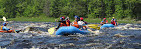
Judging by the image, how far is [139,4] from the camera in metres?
39.6

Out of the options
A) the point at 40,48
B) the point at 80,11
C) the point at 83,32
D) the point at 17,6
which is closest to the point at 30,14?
the point at 17,6

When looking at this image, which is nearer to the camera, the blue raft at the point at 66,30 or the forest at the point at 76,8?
the blue raft at the point at 66,30

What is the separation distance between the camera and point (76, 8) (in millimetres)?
50531

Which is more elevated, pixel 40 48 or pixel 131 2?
pixel 131 2

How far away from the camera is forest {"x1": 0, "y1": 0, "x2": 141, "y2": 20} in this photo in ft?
135

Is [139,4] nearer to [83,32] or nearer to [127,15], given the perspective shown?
[127,15]

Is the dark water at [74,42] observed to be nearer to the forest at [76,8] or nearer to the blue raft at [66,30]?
the blue raft at [66,30]

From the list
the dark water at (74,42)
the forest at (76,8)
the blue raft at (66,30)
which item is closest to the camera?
the dark water at (74,42)

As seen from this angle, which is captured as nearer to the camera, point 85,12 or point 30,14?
point 85,12

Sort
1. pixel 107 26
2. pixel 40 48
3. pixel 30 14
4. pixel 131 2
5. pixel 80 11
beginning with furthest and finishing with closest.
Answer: pixel 30 14 < pixel 80 11 < pixel 131 2 < pixel 107 26 < pixel 40 48

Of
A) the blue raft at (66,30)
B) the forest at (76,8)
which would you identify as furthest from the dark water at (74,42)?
the forest at (76,8)

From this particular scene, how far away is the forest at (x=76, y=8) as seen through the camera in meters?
41.1

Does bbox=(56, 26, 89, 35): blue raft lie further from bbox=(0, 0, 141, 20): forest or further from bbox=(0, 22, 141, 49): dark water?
bbox=(0, 0, 141, 20): forest

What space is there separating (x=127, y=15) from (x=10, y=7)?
4612cm
